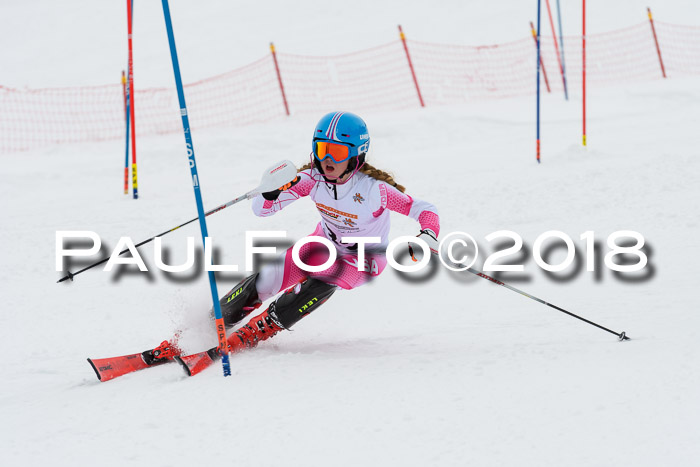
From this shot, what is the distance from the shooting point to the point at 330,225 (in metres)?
4.34

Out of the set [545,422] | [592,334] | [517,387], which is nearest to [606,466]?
[545,422]

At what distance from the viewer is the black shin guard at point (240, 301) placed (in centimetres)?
422

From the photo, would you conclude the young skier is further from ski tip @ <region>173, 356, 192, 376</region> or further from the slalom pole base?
the slalom pole base

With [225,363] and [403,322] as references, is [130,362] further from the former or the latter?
[403,322]

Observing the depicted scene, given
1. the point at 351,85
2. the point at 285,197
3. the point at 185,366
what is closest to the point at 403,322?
the point at 285,197

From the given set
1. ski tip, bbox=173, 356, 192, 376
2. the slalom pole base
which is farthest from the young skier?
the slalom pole base

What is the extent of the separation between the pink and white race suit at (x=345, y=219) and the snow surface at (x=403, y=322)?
44cm

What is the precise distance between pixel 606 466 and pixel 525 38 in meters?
15.0

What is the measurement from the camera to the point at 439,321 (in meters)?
4.75

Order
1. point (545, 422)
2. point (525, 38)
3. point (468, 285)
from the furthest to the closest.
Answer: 1. point (525, 38)
2. point (468, 285)
3. point (545, 422)

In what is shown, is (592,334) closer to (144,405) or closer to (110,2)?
(144,405)

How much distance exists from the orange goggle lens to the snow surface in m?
1.14

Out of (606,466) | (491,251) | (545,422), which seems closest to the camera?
(606,466)

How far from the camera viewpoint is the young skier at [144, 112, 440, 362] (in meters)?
3.95
